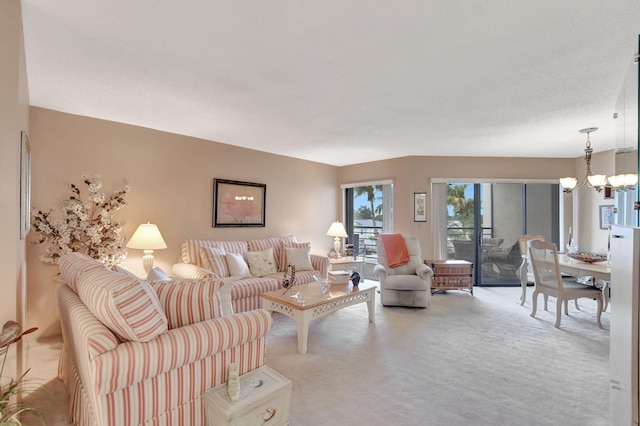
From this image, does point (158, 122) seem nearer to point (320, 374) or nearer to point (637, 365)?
point (320, 374)

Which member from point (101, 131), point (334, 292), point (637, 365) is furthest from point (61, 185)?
point (637, 365)

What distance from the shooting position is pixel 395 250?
182 inches

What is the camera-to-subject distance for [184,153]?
422 cm

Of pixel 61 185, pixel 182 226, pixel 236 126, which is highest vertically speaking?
pixel 236 126

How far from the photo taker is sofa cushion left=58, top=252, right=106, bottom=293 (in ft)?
5.98

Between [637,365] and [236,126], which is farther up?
[236,126]

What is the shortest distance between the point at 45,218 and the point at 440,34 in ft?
12.8

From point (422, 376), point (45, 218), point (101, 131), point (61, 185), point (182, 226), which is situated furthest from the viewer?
point (182, 226)

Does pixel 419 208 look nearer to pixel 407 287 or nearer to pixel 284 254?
pixel 407 287

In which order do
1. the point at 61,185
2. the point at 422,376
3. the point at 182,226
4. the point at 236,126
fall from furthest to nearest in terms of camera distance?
the point at 182,226, the point at 236,126, the point at 61,185, the point at 422,376

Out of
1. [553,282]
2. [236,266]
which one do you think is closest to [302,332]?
[236,266]

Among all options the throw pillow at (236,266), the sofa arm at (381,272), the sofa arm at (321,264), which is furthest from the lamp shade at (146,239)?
the sofa arm at (381,272)

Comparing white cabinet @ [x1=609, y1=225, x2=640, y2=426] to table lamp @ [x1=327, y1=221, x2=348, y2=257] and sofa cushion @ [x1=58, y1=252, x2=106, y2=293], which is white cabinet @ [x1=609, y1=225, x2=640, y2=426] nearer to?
sofa cushion @ [x1=58, y1=252, x2=106, y2=293]

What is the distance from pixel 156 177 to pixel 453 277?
4.77 m
